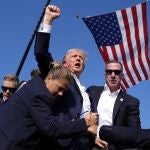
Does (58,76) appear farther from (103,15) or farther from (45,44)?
(103,15)

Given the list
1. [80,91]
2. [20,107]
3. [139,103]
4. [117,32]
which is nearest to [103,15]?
[117,32]

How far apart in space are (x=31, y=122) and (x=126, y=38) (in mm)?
5724

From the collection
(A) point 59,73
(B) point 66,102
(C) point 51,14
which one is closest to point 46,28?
(C) point 51,14

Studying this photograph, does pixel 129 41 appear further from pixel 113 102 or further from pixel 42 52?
pixel 42 52

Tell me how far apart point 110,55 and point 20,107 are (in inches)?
211

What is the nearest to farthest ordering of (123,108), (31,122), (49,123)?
(49,123) → (31,122) → (123,108)

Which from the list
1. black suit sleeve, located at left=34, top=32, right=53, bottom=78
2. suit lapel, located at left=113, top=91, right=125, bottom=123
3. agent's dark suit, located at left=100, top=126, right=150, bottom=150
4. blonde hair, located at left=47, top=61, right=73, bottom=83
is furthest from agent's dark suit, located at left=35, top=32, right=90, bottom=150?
suit lapel, located at left=113, top=91, right=125, bottom=123

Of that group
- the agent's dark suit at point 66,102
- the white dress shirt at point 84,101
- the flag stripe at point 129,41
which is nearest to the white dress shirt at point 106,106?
the white dress shirt at point 84,101

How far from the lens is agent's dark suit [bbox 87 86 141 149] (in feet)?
21.5

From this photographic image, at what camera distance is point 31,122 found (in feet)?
16.8

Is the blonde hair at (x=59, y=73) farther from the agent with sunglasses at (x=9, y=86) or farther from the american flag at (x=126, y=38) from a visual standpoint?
the american flag at (x=126, y=38)

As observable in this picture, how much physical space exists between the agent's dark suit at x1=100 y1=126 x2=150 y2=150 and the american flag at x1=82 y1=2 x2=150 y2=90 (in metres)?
5.36

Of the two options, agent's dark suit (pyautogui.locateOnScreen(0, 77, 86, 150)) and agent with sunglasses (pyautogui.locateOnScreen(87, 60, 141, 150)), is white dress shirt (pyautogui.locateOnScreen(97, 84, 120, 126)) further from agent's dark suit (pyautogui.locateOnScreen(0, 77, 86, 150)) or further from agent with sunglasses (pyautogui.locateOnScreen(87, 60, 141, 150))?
agent's dark suit (pyautogui.locateOnScreen(0, 77, 86, 150))

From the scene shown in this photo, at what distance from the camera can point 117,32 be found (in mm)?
10641
